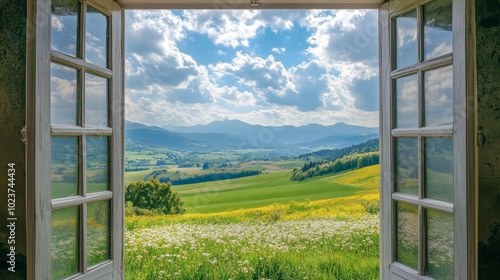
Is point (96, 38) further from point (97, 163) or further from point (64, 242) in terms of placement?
point (64, 242)

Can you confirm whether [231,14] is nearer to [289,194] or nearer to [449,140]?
[289,194]

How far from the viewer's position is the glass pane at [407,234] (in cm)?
141

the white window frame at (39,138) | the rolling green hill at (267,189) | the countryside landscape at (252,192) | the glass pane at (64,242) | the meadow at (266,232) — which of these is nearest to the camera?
the white window frame at (39,138)

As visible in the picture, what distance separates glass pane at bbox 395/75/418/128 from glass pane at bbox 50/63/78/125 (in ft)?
4.36

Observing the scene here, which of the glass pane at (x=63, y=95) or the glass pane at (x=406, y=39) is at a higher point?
the glass pane at (x=406, y=39)

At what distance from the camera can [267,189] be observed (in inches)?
146

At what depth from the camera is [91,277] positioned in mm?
1378

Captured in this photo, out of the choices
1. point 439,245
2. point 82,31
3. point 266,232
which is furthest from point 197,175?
point 439,245

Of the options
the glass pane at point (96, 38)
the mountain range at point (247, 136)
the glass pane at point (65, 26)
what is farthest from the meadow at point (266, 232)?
the glass pane at point (65, 26)

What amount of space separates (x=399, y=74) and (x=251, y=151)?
7.83 ft

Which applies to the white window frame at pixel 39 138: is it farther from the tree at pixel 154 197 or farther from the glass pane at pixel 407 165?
the tree at pixel 154 197

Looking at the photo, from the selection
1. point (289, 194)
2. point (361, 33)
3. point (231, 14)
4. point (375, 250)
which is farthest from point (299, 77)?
point (375, 250)

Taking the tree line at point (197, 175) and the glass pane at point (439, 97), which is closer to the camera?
the glass pane at point (439, 97)

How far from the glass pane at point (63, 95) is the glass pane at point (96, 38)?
0.47 ft
